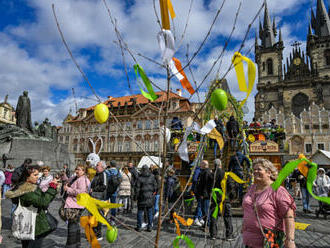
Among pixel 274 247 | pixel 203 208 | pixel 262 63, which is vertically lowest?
pixel 203 208

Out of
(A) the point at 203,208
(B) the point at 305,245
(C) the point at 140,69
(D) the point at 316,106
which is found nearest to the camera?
(C) the point at 140,69

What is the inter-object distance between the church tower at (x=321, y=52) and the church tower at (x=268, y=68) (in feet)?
21.1

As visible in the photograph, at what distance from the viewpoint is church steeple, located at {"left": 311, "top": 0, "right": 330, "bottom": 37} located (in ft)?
172

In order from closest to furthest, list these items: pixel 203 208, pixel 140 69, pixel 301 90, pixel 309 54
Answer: pixel 140 69 < pixel 203 208 < pixel 301 90 < pixel 309 54

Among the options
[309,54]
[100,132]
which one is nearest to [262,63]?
[309,54]

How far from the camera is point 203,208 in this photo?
5.47m

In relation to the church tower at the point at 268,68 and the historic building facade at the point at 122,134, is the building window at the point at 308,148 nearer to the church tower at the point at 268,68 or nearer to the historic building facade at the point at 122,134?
the church tower at the point at 268,68

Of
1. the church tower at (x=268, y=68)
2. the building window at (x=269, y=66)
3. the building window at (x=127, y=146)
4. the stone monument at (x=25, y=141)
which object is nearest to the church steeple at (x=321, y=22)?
the church tower at (x=268, y=68)

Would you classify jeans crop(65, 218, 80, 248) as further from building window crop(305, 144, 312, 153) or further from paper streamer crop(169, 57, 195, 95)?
building window crop(305, 144, 312, 153)

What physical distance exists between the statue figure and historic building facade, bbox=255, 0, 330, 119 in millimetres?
47635

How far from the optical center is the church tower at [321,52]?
47594 millimetres

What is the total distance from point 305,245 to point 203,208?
2079mm

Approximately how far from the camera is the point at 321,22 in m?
53.5

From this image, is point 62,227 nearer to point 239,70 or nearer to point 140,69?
point 140,69
